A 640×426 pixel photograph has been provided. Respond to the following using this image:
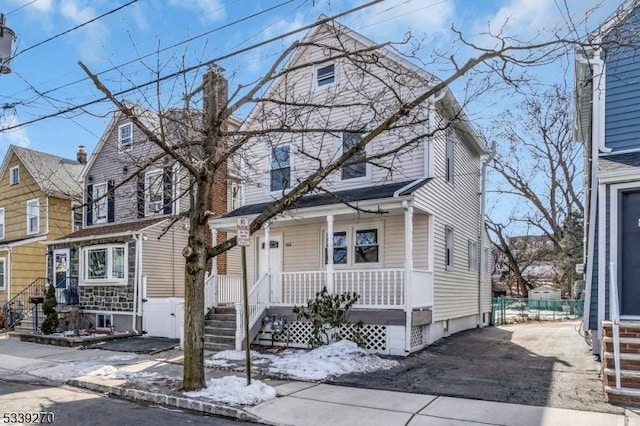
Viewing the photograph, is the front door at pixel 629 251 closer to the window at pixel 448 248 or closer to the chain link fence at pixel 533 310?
the window at pixel 448 248

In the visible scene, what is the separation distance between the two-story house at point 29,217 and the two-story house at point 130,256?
2.72 meters

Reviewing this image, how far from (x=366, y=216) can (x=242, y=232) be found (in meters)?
5.79

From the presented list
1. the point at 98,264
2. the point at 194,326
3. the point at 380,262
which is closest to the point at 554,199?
the point at 380,262

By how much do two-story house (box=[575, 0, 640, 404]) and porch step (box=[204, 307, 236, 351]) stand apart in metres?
7.63

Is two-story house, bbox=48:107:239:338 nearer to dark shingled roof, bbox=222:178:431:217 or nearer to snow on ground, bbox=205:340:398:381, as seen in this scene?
dark shingled roof, bbox=222:178:431:217

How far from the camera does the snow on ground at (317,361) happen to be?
8.76 meters

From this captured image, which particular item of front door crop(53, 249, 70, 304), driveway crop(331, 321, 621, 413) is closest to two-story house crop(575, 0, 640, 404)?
driveway crop(331, 321, 621, 413)

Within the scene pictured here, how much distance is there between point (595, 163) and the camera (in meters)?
9.06

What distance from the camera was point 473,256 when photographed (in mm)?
17203

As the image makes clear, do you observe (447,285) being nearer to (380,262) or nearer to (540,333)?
(380,262)

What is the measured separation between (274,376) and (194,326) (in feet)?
6.13

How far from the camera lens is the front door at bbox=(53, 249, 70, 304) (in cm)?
1784

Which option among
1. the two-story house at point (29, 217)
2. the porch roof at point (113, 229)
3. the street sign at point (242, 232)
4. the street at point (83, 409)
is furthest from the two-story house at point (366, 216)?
the two-story house at point (29, 217)

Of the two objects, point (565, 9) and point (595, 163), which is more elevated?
point (565, 9)
